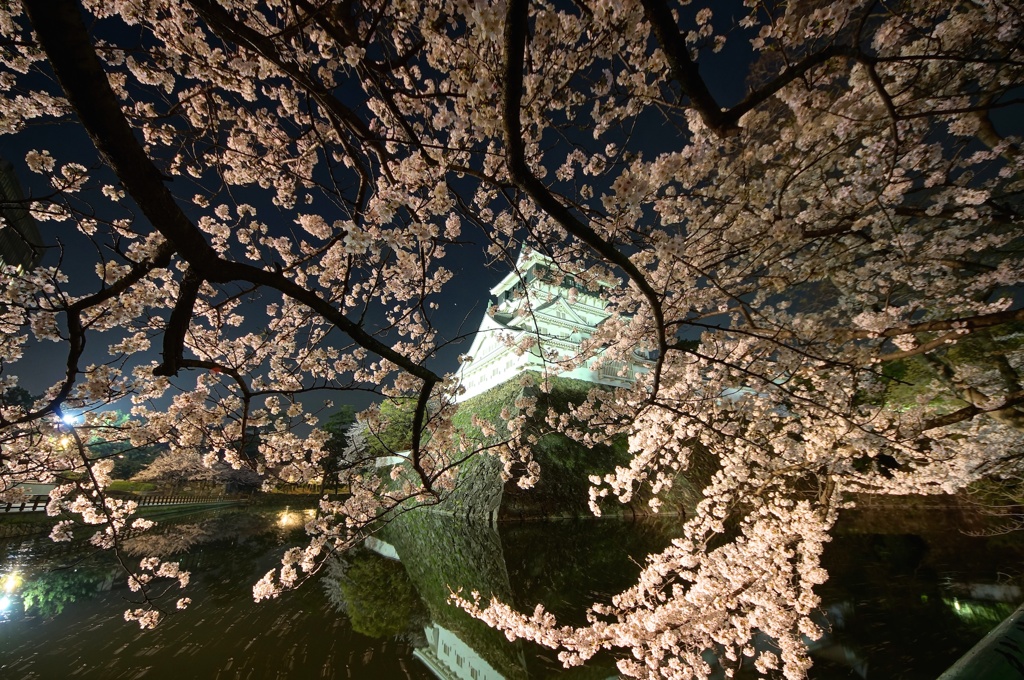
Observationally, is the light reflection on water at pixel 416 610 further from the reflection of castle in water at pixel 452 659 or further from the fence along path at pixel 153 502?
the fence along path at pixel 153 502

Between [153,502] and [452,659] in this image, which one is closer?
[452,659]

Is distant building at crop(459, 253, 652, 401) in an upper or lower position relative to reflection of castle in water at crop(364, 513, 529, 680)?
upper

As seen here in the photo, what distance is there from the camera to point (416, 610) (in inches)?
319

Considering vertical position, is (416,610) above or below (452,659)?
below

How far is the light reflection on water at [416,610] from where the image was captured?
563 centimetres

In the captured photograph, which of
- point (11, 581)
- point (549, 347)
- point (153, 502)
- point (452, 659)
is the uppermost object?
point (549, 347)

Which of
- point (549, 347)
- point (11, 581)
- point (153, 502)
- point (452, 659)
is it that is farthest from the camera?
point (549, 347)

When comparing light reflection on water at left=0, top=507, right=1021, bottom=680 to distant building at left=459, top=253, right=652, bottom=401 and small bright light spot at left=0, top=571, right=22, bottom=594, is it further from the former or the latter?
distant building at left=459, top=253, right=652, bottom=401

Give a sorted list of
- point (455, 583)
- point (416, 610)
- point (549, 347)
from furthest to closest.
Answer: point (549, 347)
point (455, 583)
point (416, 610)

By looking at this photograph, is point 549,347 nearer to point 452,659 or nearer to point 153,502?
point 452,659

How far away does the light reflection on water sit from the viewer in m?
5.63

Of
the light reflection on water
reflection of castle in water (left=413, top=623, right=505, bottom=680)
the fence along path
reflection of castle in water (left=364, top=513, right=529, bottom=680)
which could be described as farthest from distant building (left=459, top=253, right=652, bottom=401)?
the fence along path

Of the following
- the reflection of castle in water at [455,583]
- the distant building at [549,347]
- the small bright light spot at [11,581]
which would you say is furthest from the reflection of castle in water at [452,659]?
the distant building at [549,347]

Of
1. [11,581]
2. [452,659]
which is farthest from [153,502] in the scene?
[452,659]
